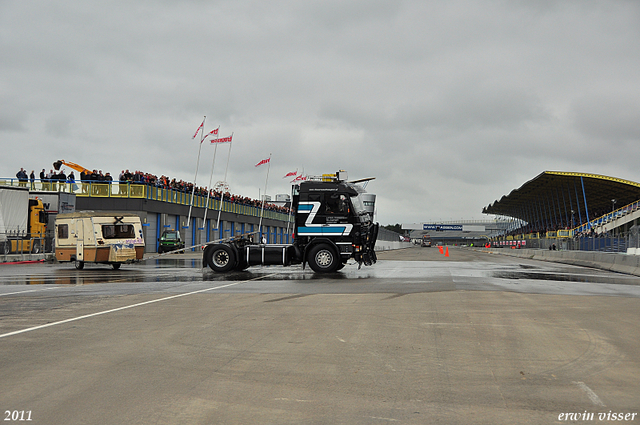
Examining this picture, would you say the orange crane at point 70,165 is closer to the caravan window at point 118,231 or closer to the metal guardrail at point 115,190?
the metal guardrail at point 115,190

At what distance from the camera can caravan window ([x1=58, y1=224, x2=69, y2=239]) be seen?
23688mm

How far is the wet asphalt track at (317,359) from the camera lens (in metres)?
4.71

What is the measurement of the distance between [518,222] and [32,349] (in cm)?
14592

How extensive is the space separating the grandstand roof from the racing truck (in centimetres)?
5120

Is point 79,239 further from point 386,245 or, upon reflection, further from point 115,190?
point 386,245

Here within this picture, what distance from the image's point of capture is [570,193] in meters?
→ 84.8

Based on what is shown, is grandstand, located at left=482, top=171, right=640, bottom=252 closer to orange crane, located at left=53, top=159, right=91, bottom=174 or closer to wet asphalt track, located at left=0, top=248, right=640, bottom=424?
wet asphalt track, located at left=0, top=248, right=640, bottom=424

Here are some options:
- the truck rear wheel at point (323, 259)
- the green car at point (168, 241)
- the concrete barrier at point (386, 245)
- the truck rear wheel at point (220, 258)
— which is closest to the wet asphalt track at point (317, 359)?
the truck rear wheel at point (323, 259)

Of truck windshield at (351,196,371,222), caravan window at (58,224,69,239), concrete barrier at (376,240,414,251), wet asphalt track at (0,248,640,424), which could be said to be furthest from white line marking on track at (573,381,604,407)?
concrete barrier at (376,240,414,251)

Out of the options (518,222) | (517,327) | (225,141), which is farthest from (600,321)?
(518,222)

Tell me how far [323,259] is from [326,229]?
110 cm

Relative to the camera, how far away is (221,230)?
6725 centimetres

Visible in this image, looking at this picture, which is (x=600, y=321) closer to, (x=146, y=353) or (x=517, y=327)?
(x=517, y=327)

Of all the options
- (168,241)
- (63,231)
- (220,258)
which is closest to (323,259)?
(220,258)
